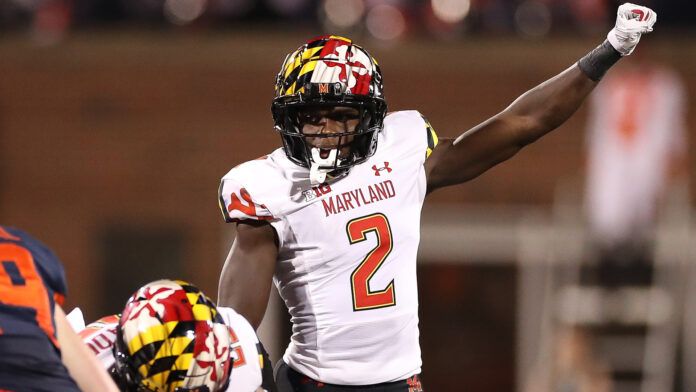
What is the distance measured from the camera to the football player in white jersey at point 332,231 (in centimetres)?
355

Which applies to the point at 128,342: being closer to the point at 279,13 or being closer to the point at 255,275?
the point at 255,275

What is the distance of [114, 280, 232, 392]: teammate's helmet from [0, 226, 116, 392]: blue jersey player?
41cm

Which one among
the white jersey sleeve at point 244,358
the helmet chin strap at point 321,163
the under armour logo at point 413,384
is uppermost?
the helmet chin strap at point 321,163

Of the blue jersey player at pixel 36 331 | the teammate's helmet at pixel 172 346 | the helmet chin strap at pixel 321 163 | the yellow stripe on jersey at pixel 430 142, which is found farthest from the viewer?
the yellow stripe on jersey at pixel 430 142

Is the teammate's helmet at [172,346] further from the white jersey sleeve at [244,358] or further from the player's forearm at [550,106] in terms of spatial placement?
the player's forearm at [550,106]

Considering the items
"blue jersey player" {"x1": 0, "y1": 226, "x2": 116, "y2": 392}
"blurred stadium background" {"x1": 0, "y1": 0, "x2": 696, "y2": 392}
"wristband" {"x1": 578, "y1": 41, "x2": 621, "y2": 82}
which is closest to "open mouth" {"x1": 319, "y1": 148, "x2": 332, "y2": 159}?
"wristband" {"x1": 578, "y1": 41, "x2": 621, "y2": 82}

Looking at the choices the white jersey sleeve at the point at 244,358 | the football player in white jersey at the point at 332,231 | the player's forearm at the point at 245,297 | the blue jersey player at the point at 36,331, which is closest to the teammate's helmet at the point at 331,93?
the football player in white jersey at the point at 332,231

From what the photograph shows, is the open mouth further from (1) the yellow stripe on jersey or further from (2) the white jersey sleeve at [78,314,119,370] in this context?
(2) the white jersey sleeve at [78,314,119,370]

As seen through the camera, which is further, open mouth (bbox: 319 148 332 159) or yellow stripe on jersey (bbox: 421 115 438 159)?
yellow stripe on jersey (bbox: 421 115 438 159)

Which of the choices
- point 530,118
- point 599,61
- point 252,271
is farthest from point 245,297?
point 599,61

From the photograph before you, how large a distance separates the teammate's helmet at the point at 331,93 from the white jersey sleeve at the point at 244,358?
0.58 meters

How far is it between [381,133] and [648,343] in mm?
5284

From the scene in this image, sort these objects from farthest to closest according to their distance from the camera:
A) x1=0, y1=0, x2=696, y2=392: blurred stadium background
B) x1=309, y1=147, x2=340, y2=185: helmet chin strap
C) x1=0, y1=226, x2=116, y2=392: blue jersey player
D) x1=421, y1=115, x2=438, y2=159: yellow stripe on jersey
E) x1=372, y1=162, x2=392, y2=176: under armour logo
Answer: x1=0, y1=0, x2=696, y2=392: blurred stadium background → x1=421, y1=115, x2=438, y2=159: yellow stripe on jersey → x1=372, y1=162, x2=392, y2=176: under armour logo → x1=309, y1=147, x2=340, y2=185: helmet chin strap → x1=0, y1=226, x2=116, y2=392: blue jersey player

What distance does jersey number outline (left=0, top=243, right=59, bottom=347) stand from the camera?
97.4 inches
